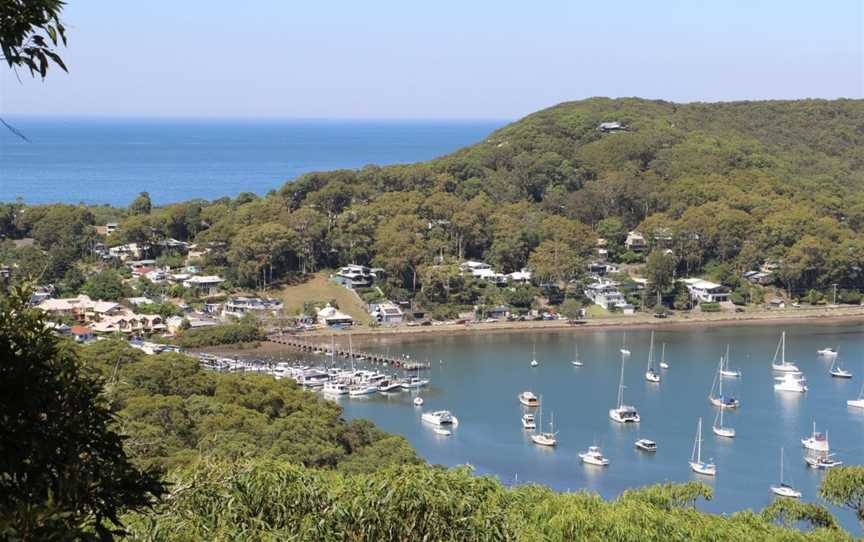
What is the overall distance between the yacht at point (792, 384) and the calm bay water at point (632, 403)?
174 mm

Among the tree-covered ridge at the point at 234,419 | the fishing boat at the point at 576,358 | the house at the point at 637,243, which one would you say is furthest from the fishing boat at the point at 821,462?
the house at the point at 637,243

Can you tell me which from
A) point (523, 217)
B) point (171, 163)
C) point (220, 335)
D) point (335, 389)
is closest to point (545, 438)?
point (335, 389)

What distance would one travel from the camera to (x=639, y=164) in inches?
1323

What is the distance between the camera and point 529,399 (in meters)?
17.2

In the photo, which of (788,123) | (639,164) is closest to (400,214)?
(639,164)

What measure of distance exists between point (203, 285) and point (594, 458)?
42.0 feet

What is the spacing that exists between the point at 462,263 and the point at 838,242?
390 inches

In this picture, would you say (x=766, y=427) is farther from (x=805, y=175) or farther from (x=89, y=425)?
(x=805, y=175)

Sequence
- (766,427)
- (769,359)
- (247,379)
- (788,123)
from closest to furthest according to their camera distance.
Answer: (247,379) < (766,427) < (769,359) < (788,123)

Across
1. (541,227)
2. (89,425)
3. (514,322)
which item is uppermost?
(89,425)

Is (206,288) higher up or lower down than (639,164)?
lower down

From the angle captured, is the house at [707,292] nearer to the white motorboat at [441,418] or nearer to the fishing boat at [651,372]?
the fishing boat at [651,372]

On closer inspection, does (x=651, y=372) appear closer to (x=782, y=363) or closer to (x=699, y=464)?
(x=782, y=363)

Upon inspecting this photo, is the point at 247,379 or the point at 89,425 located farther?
the point at 247,379
